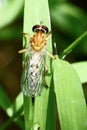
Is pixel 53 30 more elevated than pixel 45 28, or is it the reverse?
pixel 53 30

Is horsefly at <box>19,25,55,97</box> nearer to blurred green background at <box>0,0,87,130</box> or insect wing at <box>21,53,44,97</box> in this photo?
insect wing at <box>21,53,44,97</box>

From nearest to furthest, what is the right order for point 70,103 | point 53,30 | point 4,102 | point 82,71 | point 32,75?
point 70,103 → point 32,75 → point 82,71 → point 4,102 → point 53,30

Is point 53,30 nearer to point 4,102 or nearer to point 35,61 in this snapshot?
point 4,102

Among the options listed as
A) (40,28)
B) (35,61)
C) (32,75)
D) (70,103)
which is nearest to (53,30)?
(40,28)

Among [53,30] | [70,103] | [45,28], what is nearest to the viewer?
[70,103]

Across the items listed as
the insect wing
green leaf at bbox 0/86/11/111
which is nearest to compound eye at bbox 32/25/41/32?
the insect wing

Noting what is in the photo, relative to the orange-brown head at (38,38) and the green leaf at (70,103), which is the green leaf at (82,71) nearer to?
the orange-brown head at (38,38)
